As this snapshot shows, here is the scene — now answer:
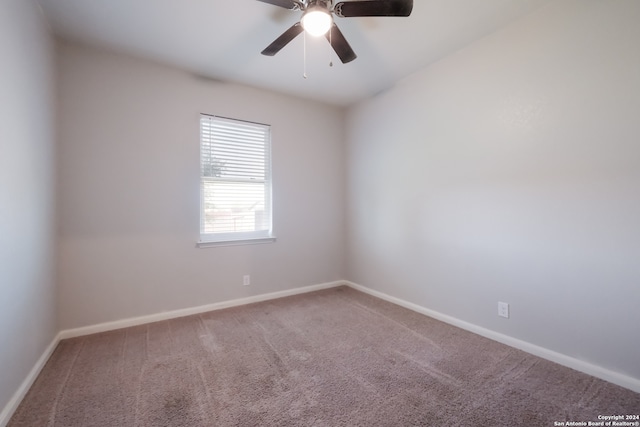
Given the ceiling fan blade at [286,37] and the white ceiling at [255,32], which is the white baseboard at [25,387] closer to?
the white ceiling at [255,32]

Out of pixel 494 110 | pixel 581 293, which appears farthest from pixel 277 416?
pixel 494 110

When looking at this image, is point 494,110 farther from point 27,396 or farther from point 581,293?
point 27,396

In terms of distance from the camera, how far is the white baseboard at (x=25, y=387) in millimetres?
1455

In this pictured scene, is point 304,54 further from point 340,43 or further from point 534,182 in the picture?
point 534,182

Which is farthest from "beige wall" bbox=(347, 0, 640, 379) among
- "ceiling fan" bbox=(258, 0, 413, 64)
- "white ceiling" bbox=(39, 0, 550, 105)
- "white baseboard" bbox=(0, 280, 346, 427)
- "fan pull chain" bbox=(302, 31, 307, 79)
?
"white baseboard" bbox=(0, 280, 346, 427)

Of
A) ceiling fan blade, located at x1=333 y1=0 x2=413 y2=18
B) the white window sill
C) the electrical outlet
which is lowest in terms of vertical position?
the electrical outlet

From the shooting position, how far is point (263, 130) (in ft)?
11.1

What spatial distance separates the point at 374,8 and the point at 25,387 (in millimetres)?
3092

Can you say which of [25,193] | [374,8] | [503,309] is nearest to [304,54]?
[374,8]

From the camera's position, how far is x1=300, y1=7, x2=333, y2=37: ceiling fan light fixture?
1625 mm

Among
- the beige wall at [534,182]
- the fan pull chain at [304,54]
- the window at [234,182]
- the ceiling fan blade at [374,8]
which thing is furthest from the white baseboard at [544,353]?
the fan pull chain at [304,54]

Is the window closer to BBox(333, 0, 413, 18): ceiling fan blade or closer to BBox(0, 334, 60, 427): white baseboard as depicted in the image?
BBox(0, 334, 60, 427): white baseboard

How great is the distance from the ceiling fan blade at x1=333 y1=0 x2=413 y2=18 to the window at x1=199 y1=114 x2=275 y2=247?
1.91 m

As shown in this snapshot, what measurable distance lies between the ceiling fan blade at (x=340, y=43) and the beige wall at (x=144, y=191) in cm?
155
